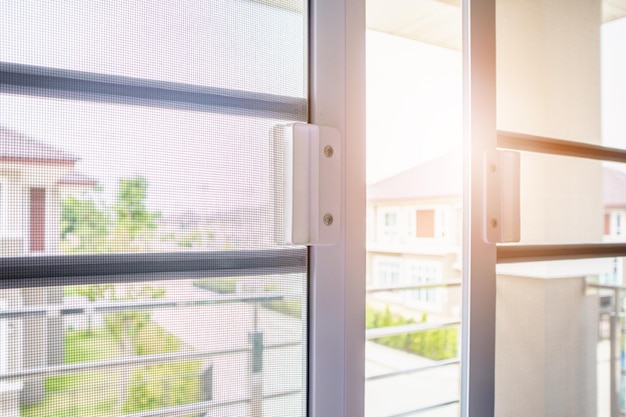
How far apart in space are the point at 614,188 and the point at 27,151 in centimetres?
120

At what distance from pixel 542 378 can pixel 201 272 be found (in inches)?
30.3

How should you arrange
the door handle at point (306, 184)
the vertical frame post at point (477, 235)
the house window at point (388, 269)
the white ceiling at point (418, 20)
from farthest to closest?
1. the house window at point (388, 269)
2. the white ceiling at point (418, 20)
3. the vertical frame post at point (477, 235)
4. the door handle at point (306, 184)

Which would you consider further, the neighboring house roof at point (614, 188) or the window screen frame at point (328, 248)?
the neighboring house roof at point (614, 188)

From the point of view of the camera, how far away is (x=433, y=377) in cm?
225

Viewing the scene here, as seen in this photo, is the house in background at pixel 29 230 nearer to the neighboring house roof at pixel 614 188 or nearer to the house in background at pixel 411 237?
the neighboring house roof at pixel 614 188

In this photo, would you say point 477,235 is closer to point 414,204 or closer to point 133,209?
point 133,209

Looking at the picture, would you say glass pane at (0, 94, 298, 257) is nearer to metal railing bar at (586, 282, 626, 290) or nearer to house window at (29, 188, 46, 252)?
house window at (29, 188, 46, 252)

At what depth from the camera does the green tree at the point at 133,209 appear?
0.52m

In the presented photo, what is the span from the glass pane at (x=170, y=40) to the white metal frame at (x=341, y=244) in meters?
0.03

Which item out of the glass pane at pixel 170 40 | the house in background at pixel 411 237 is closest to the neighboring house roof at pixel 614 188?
the glass pane at pixel 170 40

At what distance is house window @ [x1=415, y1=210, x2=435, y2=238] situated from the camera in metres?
3.56

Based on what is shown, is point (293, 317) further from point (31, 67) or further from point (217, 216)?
point (31, 67)

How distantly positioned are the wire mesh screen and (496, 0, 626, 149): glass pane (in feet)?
1.58

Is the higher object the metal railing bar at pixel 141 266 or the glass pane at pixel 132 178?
the glass pane at pixel 132 178
